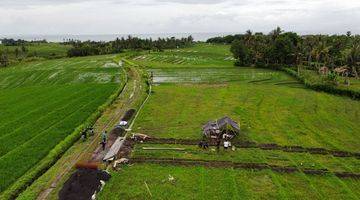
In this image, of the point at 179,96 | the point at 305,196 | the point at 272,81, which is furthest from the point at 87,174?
the point at 272,81

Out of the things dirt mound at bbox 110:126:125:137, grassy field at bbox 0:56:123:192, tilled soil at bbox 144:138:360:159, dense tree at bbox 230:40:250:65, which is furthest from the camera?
dense tree at bbox 230:40:250:65

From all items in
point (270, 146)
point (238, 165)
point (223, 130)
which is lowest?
point (238, 165)

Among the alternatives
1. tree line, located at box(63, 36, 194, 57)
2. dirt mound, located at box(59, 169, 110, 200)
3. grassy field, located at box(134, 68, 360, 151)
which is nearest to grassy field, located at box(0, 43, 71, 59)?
tree line, located at box(63, 36, 194, 57)

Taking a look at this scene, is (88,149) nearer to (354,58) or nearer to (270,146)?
(270,146)

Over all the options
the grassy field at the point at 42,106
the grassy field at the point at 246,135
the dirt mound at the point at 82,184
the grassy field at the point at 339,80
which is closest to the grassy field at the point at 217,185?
the grassy field at the point at 246,135

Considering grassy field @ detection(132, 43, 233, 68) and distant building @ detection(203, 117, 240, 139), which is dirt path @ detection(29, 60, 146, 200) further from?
grassy field @ detection(132, 43, 233, 68)

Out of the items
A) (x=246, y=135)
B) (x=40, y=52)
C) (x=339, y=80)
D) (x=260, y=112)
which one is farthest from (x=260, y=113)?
(x=40, y=52)
